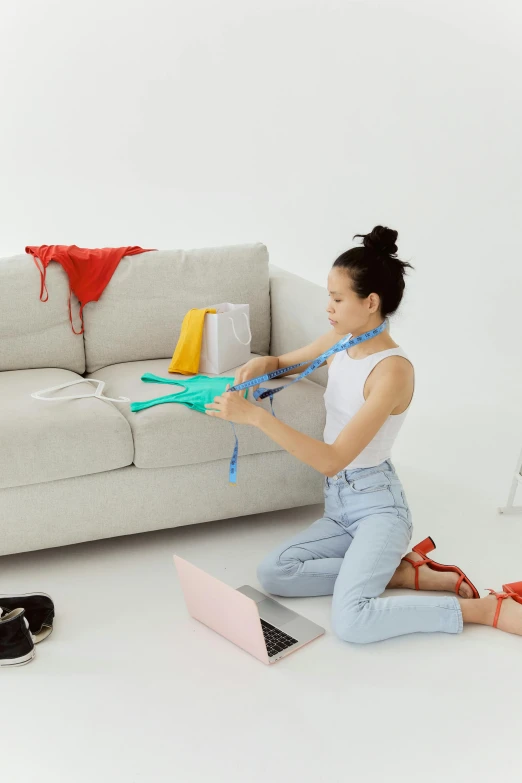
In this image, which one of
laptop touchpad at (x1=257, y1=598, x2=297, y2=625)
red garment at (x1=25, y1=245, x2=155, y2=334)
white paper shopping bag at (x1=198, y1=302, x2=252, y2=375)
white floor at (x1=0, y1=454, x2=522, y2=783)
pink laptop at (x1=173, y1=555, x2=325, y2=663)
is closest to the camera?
white floor at (x1=0, y1=454, x2=522, y2=783)

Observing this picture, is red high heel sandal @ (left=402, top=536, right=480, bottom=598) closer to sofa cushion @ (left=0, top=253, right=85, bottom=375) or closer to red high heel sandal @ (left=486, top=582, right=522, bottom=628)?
red high heel sandal @ (left=486, top=582, right=522, bottom=628)

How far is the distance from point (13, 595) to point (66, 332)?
42.8 inches

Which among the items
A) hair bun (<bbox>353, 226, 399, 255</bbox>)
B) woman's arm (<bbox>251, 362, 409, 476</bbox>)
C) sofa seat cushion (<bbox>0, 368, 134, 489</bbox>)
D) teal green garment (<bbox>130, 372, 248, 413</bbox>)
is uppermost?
hair bun (<bbox>353, 226, 399, 255</bbox>)

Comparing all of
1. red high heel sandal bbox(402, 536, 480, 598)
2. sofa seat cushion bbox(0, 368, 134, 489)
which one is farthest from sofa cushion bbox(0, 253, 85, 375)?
red high heel sandal bbox(402, 536, 480, 598)

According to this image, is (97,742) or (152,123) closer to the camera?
(97,742)

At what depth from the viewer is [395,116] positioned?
182 inches

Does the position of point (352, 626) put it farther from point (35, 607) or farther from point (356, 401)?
point (35, 607)

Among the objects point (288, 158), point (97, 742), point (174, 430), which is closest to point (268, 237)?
point (288, 158)

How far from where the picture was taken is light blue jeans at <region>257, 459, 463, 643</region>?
2.10 metres

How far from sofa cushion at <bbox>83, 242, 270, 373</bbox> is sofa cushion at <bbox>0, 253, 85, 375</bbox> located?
0.08 meters

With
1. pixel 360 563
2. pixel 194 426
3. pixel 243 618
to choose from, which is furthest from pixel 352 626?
pixel 194 426

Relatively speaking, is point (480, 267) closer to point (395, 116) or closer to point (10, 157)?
point (395, 116)

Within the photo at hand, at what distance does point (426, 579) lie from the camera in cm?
235

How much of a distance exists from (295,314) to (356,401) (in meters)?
0.85
